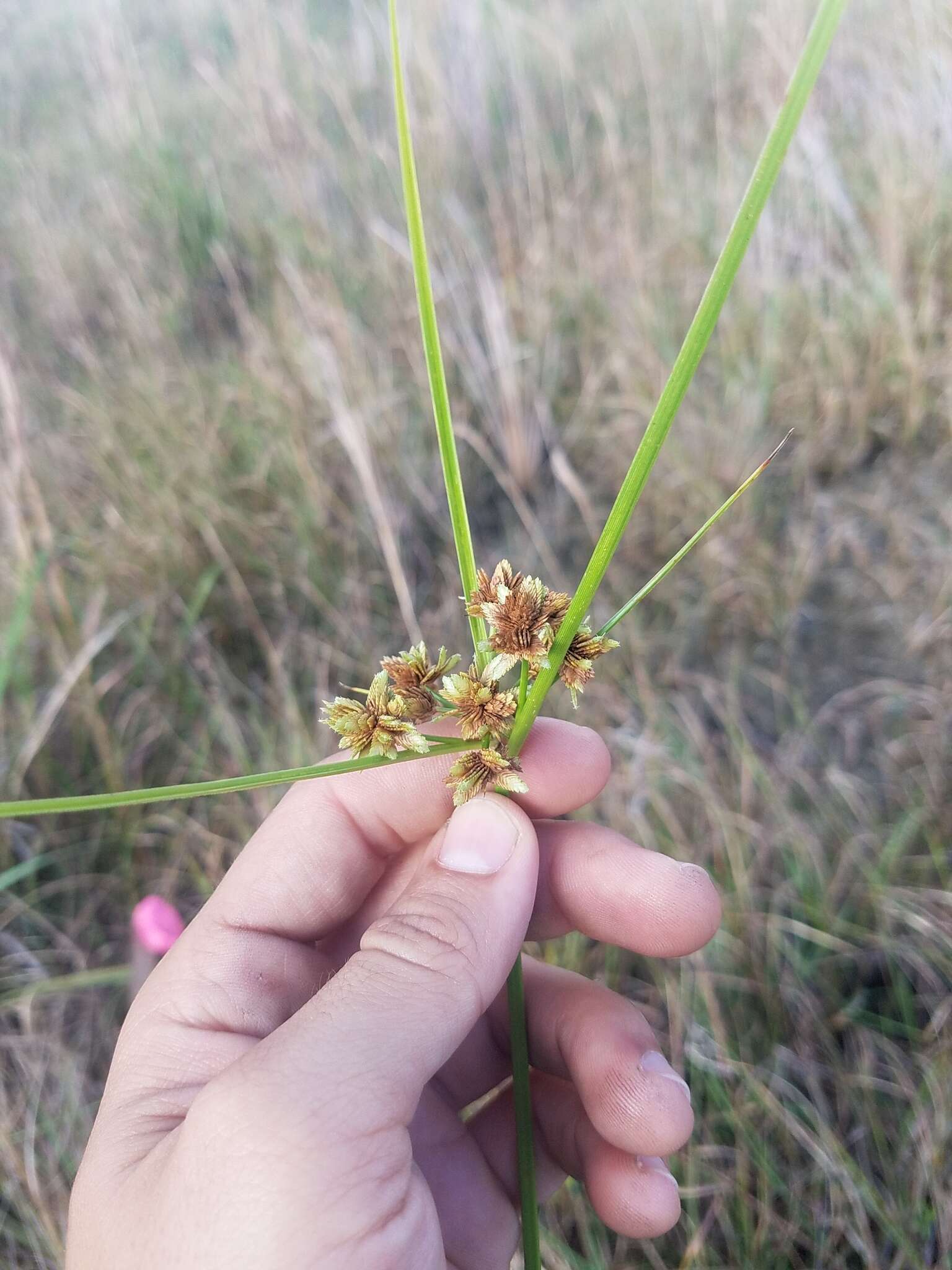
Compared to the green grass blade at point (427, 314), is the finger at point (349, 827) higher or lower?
lower

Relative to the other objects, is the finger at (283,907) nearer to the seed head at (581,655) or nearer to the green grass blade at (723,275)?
the seed head at (581,655)

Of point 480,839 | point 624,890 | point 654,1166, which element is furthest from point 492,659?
point 654,1166

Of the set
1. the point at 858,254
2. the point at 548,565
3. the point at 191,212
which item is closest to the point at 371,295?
the point at 191,212

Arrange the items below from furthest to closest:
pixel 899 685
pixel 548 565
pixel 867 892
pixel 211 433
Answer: pixel 211 433 < pixel 548 565 < pixel 899 685 < pixel 867 892

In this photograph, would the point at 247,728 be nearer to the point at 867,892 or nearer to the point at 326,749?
the point at 326,749

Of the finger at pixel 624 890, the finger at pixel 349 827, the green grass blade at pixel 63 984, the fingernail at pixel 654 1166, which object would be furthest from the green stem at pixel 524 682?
the green grass blade at pixel 63 984

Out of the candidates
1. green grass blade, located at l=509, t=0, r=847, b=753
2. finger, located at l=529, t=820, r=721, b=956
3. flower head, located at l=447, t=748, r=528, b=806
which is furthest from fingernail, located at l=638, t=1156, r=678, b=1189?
green grass blade, located at l=509, t=0, r=847, b=753

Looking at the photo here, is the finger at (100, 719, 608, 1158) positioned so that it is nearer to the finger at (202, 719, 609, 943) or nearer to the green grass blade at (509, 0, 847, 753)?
the finger at (202, 719, 609, 943)
